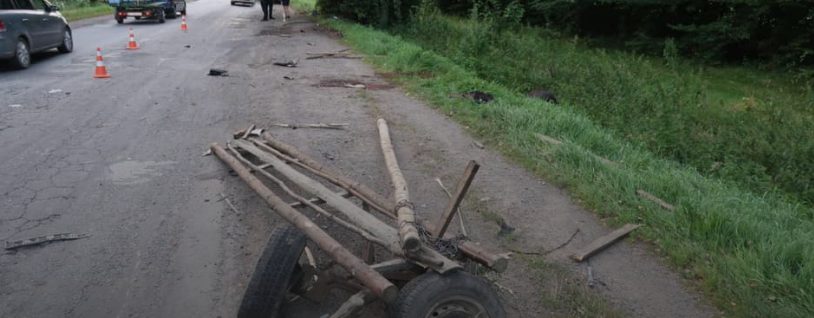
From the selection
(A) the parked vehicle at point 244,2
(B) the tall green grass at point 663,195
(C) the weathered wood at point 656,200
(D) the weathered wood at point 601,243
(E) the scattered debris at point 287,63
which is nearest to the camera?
(B) the tall green grass at point 663,195

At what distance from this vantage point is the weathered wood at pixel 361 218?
11.2 feet

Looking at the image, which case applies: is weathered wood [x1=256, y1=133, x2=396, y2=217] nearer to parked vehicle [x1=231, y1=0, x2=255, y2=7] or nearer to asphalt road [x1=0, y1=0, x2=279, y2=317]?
asphalt road [x1=0, y1=0, x2=279, y2=317]

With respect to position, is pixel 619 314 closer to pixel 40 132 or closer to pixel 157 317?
pixel 157 317

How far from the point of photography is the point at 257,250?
185 inches

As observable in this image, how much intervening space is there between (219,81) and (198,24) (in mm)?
15303

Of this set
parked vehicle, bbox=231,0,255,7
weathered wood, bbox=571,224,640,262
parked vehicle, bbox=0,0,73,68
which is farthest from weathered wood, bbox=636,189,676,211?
parked vehicle, bbox=231,0,255,7

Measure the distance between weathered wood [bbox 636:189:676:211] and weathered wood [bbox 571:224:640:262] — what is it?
571mm

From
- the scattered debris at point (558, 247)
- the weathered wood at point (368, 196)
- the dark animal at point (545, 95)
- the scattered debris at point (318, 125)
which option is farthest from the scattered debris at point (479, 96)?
the scattered debris at point (558, 247)

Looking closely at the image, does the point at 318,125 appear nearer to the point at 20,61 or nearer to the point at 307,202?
the point at 307,202

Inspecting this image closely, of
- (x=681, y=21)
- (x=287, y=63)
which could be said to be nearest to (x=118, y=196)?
(x=287, y=63)

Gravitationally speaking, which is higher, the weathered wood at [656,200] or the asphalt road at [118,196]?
the weathered wood at [656,200]

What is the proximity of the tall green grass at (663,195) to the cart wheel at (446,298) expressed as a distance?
183 centimetres

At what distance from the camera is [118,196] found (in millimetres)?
5707

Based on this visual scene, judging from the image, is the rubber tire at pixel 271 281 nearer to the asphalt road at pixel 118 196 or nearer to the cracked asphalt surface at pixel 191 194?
the cracked asphalt surface at pixel 191 194
